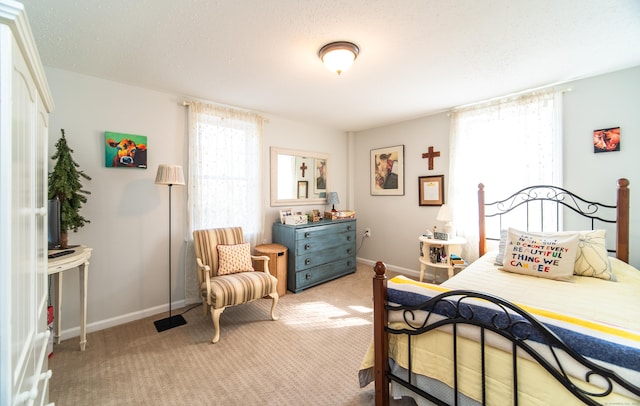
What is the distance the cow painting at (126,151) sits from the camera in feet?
8.55

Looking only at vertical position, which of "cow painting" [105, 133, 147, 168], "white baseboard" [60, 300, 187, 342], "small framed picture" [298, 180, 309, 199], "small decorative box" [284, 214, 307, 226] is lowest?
"white baseboard" [60, 300, 187, 342]

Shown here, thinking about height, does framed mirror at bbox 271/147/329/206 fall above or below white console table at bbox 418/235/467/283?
above

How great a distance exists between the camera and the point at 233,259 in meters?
2.86

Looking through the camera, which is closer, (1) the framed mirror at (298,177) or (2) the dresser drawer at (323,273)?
(2) the dresser drawer at (323,273)

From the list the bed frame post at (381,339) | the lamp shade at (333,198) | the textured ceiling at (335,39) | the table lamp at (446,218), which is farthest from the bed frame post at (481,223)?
the bed frame post at (381,339)

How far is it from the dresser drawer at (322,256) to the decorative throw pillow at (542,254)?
219cm

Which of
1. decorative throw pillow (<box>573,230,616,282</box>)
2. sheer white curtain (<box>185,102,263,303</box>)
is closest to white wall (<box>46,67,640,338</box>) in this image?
sheer white curtain (<box>185,102,263,303</box>)

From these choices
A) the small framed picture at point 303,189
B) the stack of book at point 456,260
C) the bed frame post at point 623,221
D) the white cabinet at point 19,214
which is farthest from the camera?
the small framed picture at point 303,189

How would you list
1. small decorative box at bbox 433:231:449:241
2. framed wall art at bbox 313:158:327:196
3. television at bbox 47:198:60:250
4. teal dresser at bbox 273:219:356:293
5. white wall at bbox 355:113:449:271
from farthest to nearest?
framed wall art at bbox 313:158:327:196 < white wall at bbox 355:113:449:271 < teal dresser at bbox 273:219:356:293 < small decorative box at bbox 433:231:449:241 < television at bbox 47:198:60:250

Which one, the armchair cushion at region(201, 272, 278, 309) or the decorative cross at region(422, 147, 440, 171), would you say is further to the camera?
the decorative cross at region(422, 147, 440, 171)

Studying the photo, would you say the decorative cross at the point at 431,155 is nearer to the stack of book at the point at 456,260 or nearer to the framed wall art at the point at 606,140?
the stack of book at the point at 456,260

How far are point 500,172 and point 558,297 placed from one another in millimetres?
1910

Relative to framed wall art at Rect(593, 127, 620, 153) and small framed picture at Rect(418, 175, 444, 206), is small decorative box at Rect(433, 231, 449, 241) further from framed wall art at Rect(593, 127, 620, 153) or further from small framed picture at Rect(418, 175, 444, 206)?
framed wall art at Rect(593, 127, 620, 153)

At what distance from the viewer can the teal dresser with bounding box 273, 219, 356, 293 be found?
3.51m
